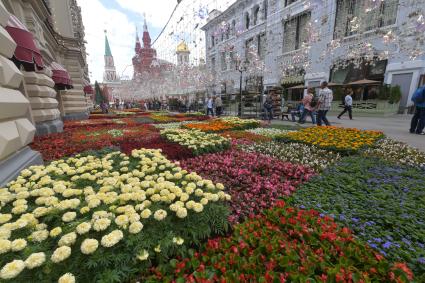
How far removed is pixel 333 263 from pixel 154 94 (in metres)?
47.9

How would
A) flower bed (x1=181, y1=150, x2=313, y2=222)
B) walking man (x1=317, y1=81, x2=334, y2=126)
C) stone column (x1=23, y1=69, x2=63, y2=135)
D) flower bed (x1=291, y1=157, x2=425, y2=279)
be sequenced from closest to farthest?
flower bed (x1=291, y1=157, x2=425, y2=279), flower bed (x1=181, y1=150, x2=313, y2=222), stone column (x1=23, y1=69, x2=63, y2=135), walking man (x1=317, y1=81, x2=334, y2=126)

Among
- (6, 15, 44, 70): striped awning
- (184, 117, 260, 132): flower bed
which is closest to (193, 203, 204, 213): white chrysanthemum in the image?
(6, 15, 44, 70): striped awning

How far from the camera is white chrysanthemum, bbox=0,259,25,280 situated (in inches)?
49.9

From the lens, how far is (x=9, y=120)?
3283mm

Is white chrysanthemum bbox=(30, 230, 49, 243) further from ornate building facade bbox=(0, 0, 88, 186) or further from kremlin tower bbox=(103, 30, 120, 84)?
kremlin tower bbox=(103, 30, 120, 84)

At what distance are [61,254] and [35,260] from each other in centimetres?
16

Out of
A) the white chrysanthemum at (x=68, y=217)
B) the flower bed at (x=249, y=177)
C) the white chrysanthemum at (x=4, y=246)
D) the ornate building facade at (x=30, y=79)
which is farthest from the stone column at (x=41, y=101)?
the white chrysanthemum at (x=4, y=246)

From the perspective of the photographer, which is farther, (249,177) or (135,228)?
(249,177)

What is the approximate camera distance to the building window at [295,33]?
943 inches

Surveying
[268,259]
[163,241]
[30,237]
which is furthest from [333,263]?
[30,237]

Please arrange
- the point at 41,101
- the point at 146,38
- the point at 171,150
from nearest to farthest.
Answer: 1. the point at 171,150
2. the point at 41,101
3. the point at 146,38

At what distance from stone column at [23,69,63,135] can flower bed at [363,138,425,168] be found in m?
10.8

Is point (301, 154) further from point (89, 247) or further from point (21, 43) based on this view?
point (21, 43)

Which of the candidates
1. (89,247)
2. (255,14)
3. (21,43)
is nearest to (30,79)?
(21,43)
